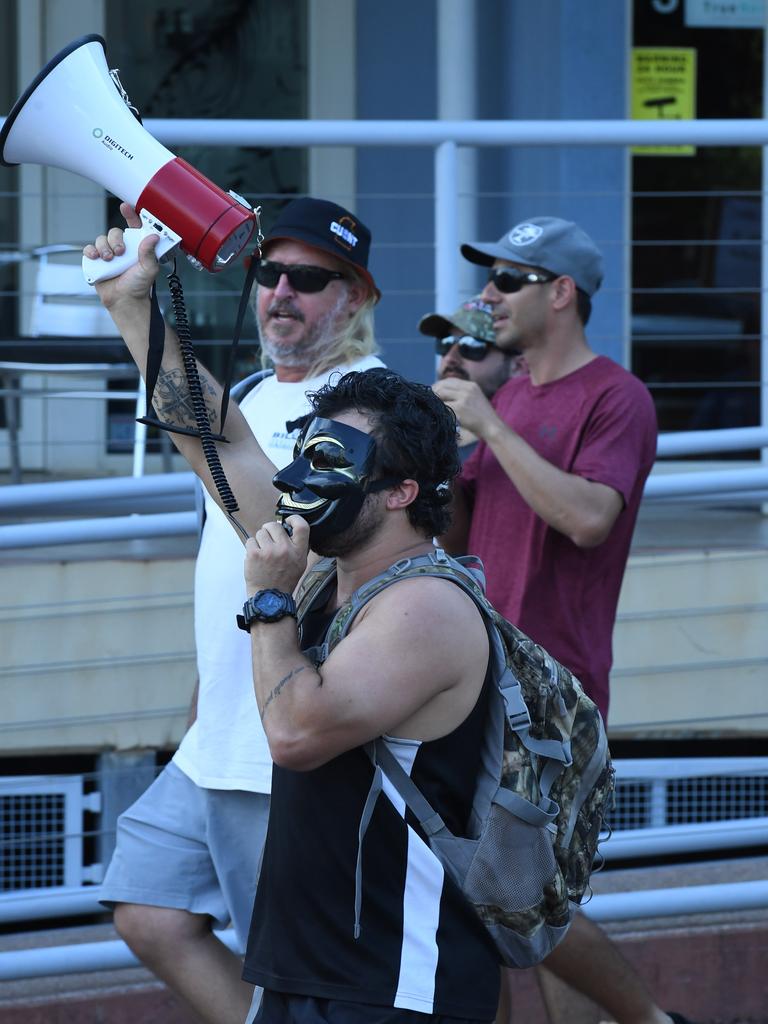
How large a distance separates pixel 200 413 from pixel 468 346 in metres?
1.39

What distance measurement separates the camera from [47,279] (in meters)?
6.21

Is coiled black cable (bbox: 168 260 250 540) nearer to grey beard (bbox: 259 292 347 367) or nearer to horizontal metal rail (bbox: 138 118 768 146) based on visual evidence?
grey beard (bbox: 259 292 347 367)

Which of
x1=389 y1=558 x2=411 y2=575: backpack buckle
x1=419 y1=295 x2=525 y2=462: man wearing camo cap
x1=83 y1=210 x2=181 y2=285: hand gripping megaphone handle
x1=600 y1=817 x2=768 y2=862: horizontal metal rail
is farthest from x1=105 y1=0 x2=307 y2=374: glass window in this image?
x1=389 y1=558 x2=411 y2=575: backpack buckle

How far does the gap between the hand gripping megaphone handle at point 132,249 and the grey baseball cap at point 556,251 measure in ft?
4.10

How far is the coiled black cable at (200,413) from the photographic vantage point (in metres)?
2.84

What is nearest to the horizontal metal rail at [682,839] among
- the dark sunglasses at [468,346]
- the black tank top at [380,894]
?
the dark sunglasses at [468,346]

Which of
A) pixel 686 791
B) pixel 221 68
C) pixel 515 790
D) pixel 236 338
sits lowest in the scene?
pixel 686 791

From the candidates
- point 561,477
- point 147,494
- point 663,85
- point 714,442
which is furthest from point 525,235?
point 663,85

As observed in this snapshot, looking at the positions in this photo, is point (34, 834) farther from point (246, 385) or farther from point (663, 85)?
point (663, 85)

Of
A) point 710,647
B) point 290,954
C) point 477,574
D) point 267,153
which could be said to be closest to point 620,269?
point 267,153

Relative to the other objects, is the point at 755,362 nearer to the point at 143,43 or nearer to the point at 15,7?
the point at 143,43

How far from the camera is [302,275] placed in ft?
12.1

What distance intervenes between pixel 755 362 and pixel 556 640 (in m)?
3.93

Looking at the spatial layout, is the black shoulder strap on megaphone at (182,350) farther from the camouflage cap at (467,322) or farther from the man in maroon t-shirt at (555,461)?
the camouflage cap at (467,322)
